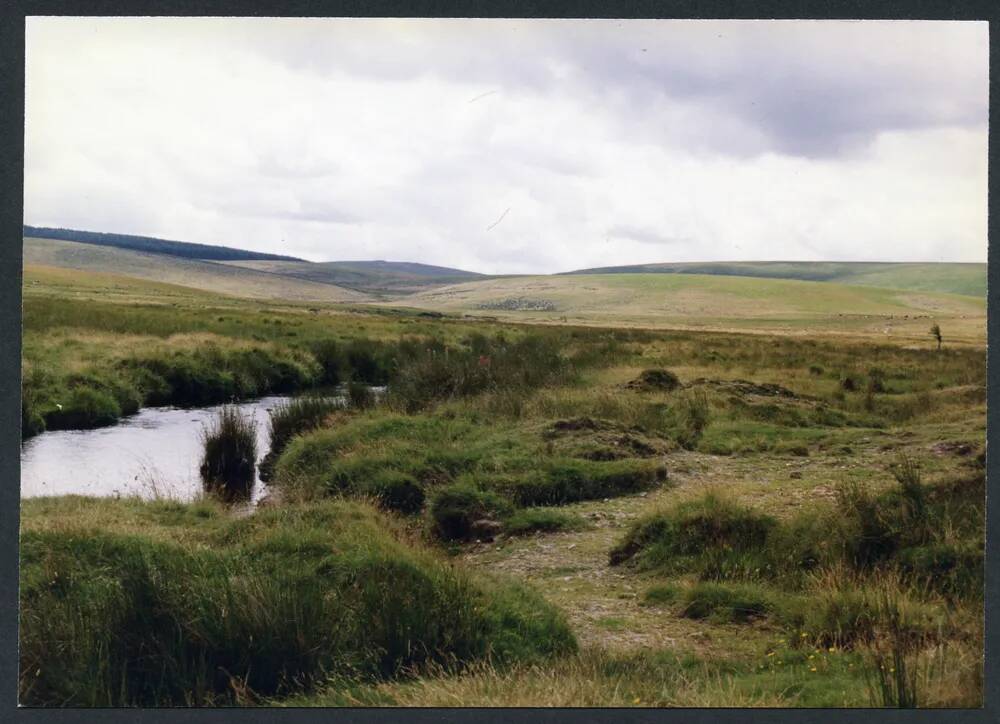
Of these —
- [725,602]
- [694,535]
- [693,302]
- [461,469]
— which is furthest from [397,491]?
[693,302]

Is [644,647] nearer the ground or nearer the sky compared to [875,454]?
nearer the ground

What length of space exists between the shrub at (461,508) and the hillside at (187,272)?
86664 millimetres

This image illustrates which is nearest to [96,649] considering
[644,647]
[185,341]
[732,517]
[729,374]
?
[644,647]

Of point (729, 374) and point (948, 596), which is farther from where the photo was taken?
point (729, 374)

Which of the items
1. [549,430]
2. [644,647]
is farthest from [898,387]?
[644,647]

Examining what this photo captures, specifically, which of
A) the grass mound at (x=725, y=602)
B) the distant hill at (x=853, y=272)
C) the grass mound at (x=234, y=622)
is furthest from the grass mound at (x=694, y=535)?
the distant hill at (x=853, y=272)

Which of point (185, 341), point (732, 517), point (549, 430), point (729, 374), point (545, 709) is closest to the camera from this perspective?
point (545, 709)

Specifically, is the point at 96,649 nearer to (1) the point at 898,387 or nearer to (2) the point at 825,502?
(2) the point at 825,502

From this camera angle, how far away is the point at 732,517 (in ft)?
32.1

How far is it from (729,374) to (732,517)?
650 inches

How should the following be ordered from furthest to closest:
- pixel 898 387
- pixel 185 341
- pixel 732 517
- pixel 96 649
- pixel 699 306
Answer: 1. pixel 699 306
2. pixel 185 341
3. pixel 898 387
4. pixel 732 517
5. pixel 96 649

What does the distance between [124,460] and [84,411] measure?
4.03 m

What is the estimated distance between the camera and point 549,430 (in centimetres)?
1518

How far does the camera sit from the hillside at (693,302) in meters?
77.6
